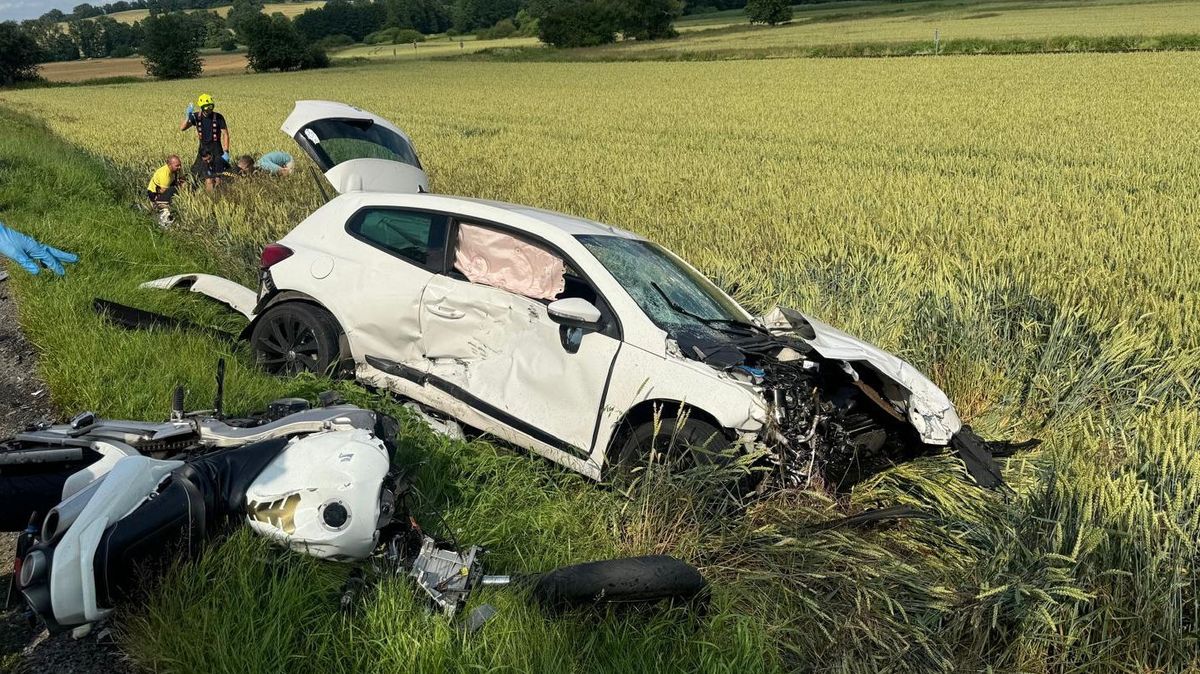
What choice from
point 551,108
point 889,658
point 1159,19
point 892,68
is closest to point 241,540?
point 889,658

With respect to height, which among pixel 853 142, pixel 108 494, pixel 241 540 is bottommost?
pixel 853 142

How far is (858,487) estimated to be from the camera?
4484 millimetres

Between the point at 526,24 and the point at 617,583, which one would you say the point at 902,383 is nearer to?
the point at 617,583

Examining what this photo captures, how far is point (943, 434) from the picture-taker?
14.5 ft

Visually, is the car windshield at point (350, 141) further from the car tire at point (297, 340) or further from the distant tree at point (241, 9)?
the distant tree at point (241, 9)

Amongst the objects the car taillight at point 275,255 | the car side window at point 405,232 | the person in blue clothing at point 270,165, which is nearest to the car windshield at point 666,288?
the car side window at point 405,232

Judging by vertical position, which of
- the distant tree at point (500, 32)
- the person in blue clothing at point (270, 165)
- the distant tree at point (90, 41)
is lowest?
the person in blue clothing at point (270, 165)

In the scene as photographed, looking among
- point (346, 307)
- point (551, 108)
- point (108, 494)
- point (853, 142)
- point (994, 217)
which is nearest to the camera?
point (108, 494)

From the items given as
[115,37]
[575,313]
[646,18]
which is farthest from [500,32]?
[575,313]

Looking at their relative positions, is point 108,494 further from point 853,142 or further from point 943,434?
point 853,142

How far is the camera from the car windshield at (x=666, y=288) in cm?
479

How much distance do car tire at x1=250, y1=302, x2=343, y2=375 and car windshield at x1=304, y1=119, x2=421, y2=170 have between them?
→ 258cm

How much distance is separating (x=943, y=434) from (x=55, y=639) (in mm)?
3894

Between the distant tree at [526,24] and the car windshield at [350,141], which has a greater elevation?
the distant tree at [526,24]
